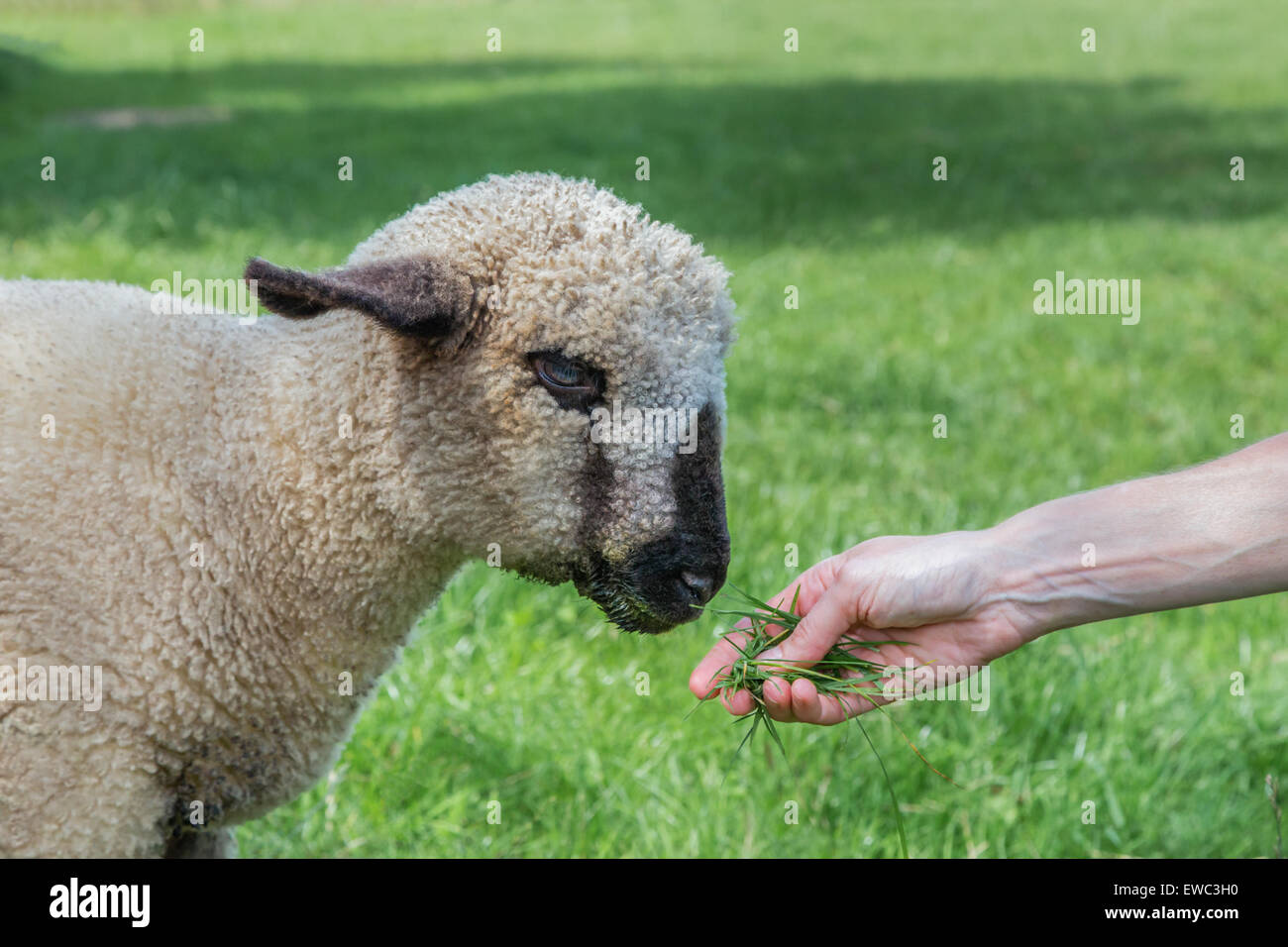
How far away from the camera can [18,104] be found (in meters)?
14.8

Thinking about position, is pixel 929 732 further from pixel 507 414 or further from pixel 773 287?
pixel 773 287

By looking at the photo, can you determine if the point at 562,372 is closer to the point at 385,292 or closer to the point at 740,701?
the point at 385,292

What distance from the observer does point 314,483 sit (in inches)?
102

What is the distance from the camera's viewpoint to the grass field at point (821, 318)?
151 inches

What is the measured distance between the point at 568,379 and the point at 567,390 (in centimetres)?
2

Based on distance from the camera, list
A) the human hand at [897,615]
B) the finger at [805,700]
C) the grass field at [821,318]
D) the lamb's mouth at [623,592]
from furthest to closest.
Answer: the grass field at [821,318] < the finger at [805,700] < the human hand at [897,615] < the lamb's mouth at [623,592]

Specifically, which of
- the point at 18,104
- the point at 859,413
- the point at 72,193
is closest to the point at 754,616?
the point at 859,413

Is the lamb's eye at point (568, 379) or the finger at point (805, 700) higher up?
the lamb's eye at point (568, 379)

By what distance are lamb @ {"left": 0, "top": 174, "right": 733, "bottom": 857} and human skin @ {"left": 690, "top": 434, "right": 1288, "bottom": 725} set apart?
15.1 inches

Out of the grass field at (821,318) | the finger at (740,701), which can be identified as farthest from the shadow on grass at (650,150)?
the finger at (740,701)

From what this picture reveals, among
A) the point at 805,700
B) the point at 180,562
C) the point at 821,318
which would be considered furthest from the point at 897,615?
the point at 821,318

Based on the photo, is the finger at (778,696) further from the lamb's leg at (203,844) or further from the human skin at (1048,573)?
the lamb's leg at (203,844)

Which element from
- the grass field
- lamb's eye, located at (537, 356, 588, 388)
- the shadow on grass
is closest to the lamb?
lamb's eye, located at (537, 356, 588, 388)

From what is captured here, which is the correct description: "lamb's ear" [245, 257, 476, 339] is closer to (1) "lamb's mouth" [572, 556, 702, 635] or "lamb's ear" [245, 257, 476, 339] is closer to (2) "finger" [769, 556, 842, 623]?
(1) "lamb's mouth" [572, 556, 702, 635]
